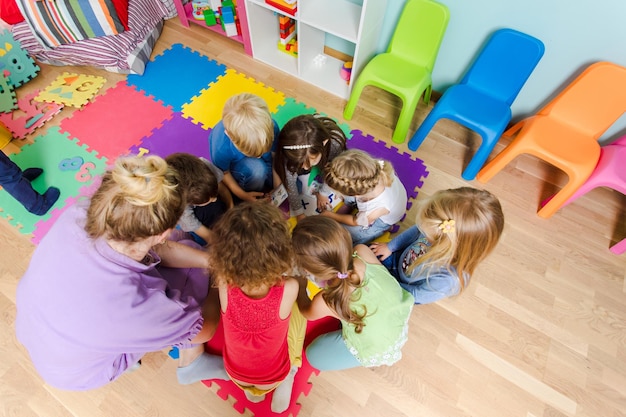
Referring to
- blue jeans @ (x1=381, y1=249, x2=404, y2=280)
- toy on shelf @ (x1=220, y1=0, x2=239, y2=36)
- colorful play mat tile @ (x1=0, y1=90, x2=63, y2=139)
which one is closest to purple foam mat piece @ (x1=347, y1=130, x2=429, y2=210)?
blue jeans @ (x1=381, y1=249, x2=404, y2=280)

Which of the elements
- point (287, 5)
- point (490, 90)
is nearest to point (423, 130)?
point (490, 90)

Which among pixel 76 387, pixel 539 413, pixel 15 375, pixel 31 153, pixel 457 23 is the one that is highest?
pixel 457 23

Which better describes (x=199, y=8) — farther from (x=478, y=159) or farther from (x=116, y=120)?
(x=478, y=159)

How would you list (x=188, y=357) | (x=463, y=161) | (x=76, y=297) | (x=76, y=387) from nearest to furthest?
(x=76, y=297) → (x=76, y=387) → (x=188, y=357) → (x=463, y=161)

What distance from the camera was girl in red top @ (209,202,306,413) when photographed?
108 cm

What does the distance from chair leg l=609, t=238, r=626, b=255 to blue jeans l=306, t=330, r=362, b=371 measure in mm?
1715

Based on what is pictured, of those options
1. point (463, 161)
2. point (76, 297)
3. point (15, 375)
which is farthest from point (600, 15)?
point (15, 375)

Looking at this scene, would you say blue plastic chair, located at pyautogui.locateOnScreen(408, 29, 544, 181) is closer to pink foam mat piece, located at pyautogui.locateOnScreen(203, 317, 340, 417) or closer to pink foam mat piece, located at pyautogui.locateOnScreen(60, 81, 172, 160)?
pink foam mat piece, located at pyautogui.locateOnScreen(203, 317, 340, 417)

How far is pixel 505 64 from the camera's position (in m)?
2.08

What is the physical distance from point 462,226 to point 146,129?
6.93ft

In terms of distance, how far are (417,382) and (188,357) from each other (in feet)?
3.57

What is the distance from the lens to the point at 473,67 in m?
2.18

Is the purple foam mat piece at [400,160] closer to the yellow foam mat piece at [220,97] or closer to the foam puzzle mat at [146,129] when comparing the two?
the foam puzzle mat at [146,129]

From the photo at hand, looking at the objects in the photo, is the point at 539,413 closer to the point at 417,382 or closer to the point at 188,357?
the point at 417,382
